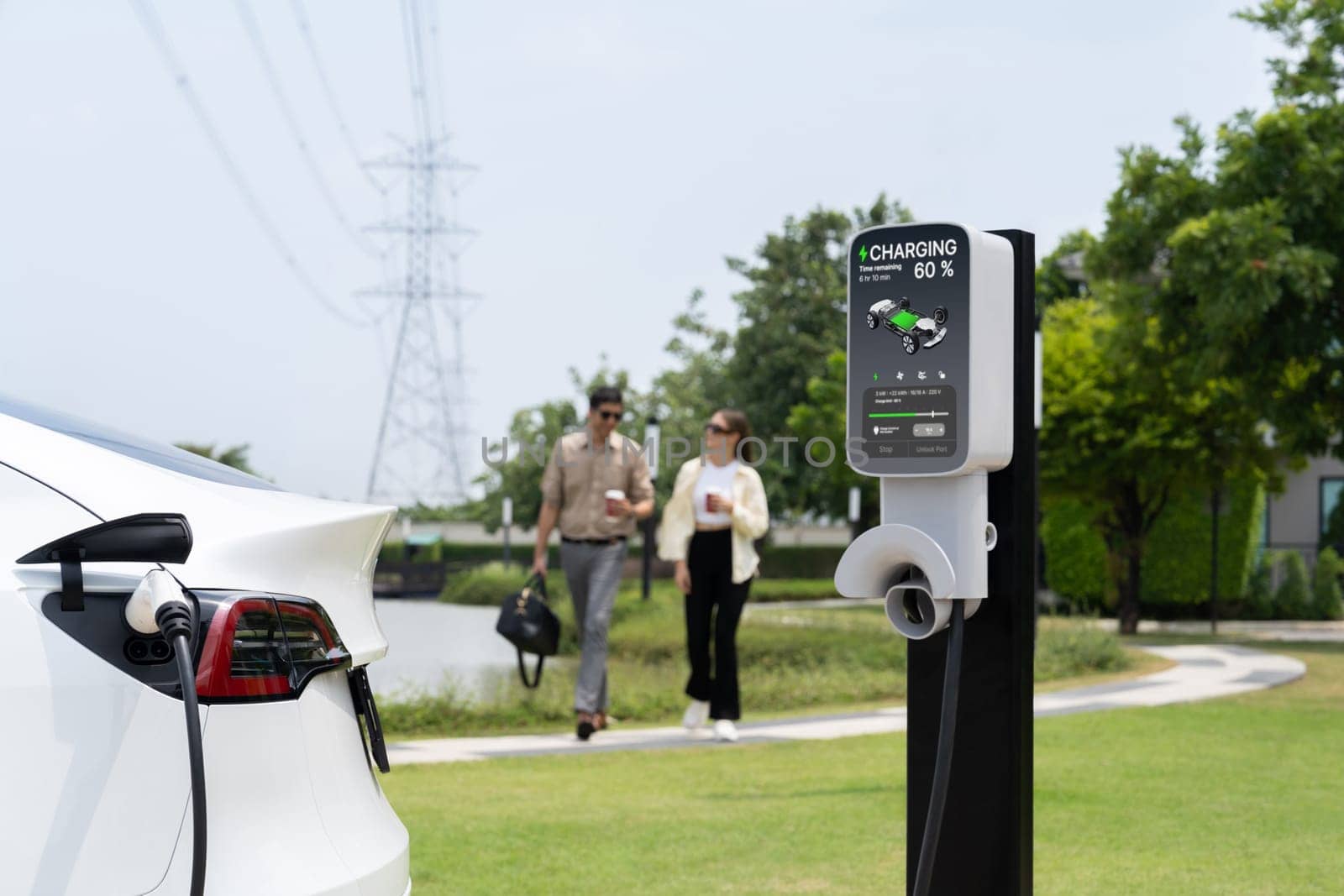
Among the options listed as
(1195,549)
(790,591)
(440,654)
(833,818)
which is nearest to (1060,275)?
(790,591)

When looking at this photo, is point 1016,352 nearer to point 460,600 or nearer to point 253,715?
point 253,715

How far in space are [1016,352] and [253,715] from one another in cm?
197

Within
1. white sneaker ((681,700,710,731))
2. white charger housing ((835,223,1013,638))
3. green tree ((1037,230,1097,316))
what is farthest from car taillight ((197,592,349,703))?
green tree ((1037,230,1097,316))

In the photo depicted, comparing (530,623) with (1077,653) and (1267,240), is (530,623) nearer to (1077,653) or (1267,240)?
(1077,653)

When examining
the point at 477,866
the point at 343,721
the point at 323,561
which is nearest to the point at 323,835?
the point at 343,721

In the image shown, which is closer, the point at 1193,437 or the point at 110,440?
the point at 110,440

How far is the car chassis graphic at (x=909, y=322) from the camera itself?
3365mm

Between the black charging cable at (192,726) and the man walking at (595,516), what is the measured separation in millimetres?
6168

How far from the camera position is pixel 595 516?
860 centimetres

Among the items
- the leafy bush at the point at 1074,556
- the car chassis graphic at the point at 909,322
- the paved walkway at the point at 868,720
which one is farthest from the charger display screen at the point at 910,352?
the leafy bush at the point at 1074,556

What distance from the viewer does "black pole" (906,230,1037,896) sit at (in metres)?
3.46

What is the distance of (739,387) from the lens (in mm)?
44531

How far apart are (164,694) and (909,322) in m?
1.82

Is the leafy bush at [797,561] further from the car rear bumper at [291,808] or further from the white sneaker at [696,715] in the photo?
the car rear bumper at [291,808]
